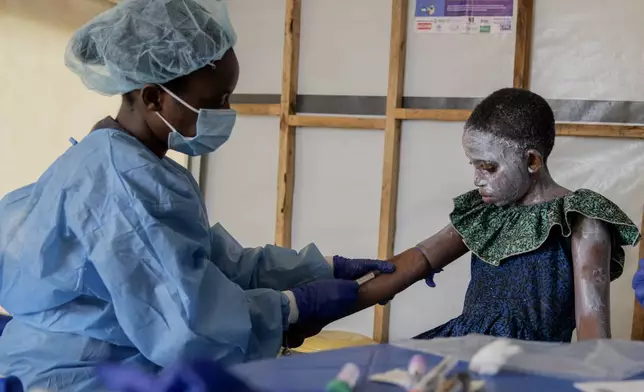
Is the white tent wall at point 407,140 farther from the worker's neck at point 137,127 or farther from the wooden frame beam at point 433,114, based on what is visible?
the worker's neck at point 137,127

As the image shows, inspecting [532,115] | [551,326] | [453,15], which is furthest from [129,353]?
[453,15]

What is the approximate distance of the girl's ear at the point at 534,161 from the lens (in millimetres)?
1781

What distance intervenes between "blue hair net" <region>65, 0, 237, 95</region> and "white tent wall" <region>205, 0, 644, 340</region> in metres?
2.04

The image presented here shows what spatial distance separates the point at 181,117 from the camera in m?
1.57

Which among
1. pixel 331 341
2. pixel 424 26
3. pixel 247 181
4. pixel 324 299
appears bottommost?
pixel 331 341

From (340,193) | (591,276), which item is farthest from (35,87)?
(591,276)

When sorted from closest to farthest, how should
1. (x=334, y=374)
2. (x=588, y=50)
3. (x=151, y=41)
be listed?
(x=334, y=374) → (x=151, y=41) → (x=588, y=50)

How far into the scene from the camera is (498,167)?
1.80 meters

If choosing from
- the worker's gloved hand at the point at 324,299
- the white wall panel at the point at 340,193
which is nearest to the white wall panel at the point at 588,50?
the white wall panel at the point at 340,193

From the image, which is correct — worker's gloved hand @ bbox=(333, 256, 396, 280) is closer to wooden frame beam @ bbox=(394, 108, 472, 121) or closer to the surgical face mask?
the surgical face mask

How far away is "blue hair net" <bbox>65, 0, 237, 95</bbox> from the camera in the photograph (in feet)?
4.96

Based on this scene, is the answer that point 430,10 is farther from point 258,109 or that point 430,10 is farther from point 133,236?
point 133,236

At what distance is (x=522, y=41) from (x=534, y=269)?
5.70ft

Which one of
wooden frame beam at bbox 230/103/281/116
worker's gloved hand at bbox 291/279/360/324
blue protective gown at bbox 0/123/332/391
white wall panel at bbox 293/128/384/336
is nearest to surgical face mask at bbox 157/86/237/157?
blue protective gown at bbox 0/123/332/391
